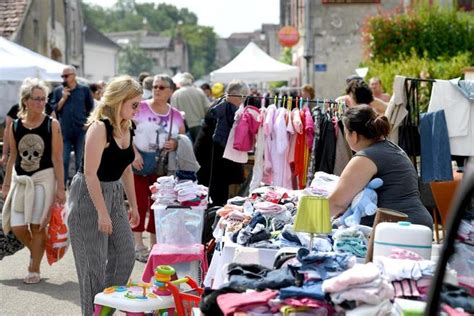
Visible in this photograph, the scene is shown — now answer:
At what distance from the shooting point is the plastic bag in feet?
30.1

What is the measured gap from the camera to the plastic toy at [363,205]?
645 cm

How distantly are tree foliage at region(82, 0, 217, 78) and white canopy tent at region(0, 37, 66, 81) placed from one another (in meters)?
137

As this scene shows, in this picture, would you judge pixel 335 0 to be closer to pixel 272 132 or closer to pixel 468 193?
pixel 272 132

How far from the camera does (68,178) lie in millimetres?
16859

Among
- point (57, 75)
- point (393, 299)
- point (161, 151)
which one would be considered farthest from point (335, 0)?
point (393, 299)

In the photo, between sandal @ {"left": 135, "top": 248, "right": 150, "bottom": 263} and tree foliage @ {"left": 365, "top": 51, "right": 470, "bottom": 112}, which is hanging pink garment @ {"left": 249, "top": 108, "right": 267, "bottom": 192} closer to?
sandal @ {"left": 135, "top": 248, "right": 150, "bottom": 263}

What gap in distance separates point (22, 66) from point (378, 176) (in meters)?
10.4

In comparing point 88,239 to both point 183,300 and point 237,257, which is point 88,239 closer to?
point 183,300

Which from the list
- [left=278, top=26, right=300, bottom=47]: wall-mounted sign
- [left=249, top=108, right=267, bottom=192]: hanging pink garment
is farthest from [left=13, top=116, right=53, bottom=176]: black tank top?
[left=278, top=26, right=300, bottom=47]: wall-mounted sign

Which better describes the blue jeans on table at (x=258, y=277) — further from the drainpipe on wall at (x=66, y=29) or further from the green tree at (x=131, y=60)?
the green tree at (x=131, y=60)

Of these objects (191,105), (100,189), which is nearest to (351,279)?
(100,189)

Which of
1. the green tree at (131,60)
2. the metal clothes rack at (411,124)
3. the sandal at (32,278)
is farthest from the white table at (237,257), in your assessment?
the green tree at (131,60)

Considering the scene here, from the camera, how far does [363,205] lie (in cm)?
647

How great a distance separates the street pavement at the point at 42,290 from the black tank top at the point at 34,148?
104 centimetres
